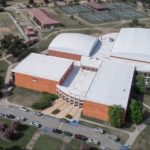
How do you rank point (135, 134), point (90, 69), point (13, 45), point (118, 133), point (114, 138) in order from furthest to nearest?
point (13, 45)
point (90, 69)
point (135, 134)
point (118, 133)
point (114, 138)

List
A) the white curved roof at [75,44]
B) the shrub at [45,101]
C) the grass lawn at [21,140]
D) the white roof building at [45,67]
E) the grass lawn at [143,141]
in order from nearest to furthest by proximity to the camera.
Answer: the grass lawn at [21,140]
the grass lawn at [143,141]
the shrub at [45,101]
the white roof building at [45,67]
the white curved roof at [75,44]

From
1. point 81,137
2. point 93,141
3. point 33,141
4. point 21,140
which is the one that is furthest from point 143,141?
point 21,140

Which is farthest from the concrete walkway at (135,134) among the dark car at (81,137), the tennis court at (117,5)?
the tennis court at (117,5)

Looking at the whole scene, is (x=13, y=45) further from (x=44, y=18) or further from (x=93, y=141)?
(x=93, y=141)

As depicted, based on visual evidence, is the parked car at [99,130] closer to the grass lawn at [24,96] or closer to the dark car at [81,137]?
the dark car at [81,137]

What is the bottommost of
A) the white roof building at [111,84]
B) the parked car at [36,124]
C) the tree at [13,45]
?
the parked car at [36,124]

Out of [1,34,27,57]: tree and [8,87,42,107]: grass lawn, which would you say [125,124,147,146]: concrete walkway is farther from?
[1,34,27,57]: tree

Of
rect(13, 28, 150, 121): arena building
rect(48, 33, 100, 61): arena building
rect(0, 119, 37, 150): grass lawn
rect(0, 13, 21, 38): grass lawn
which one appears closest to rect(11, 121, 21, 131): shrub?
rect(0, 119, 37, 150): grass lawn
